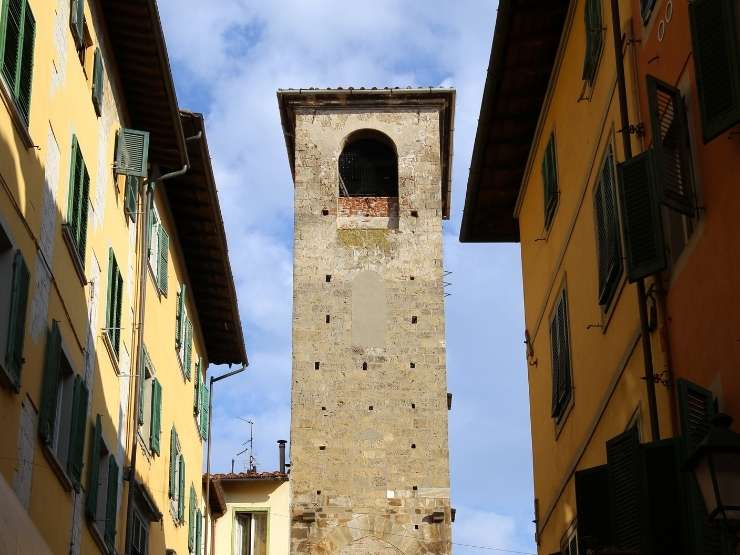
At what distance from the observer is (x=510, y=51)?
14.3 m

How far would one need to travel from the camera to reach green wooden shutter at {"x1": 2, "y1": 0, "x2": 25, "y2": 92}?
35.8 ft

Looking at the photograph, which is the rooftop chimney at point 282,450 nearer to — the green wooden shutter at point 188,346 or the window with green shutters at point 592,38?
the green wooden shutter at point 188,346

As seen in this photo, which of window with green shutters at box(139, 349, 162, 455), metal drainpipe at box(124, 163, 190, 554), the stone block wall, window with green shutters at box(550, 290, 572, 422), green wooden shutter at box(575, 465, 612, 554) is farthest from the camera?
the stone block wall

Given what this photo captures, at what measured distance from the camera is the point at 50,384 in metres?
12.4

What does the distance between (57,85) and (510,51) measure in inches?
170

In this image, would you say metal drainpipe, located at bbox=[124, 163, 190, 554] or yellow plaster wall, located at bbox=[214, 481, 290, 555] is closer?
metal drainpipe, located at bbox=[124, 163, 190, 554]

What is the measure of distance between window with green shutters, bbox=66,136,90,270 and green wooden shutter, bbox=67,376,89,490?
1.29 metres

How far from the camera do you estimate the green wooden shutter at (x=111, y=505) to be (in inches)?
605

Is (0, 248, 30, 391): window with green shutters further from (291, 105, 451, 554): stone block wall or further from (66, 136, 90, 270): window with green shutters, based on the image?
(291, 105, 451, 554): stone block wall

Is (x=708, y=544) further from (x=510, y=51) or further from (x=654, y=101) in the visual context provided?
(x=510, y=51)

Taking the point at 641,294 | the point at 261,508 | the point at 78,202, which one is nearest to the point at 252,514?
the point at 261,508

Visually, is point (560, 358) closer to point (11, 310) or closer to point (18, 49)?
point (11, 310)

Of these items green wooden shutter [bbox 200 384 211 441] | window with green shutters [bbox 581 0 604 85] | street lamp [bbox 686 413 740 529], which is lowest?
street lamp [bbox 686 413 740 529]

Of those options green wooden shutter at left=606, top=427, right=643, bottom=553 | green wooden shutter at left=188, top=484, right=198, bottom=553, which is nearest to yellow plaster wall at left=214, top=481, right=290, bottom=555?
green wooden shutter at left=188, top=484, right=198, bottom=553
